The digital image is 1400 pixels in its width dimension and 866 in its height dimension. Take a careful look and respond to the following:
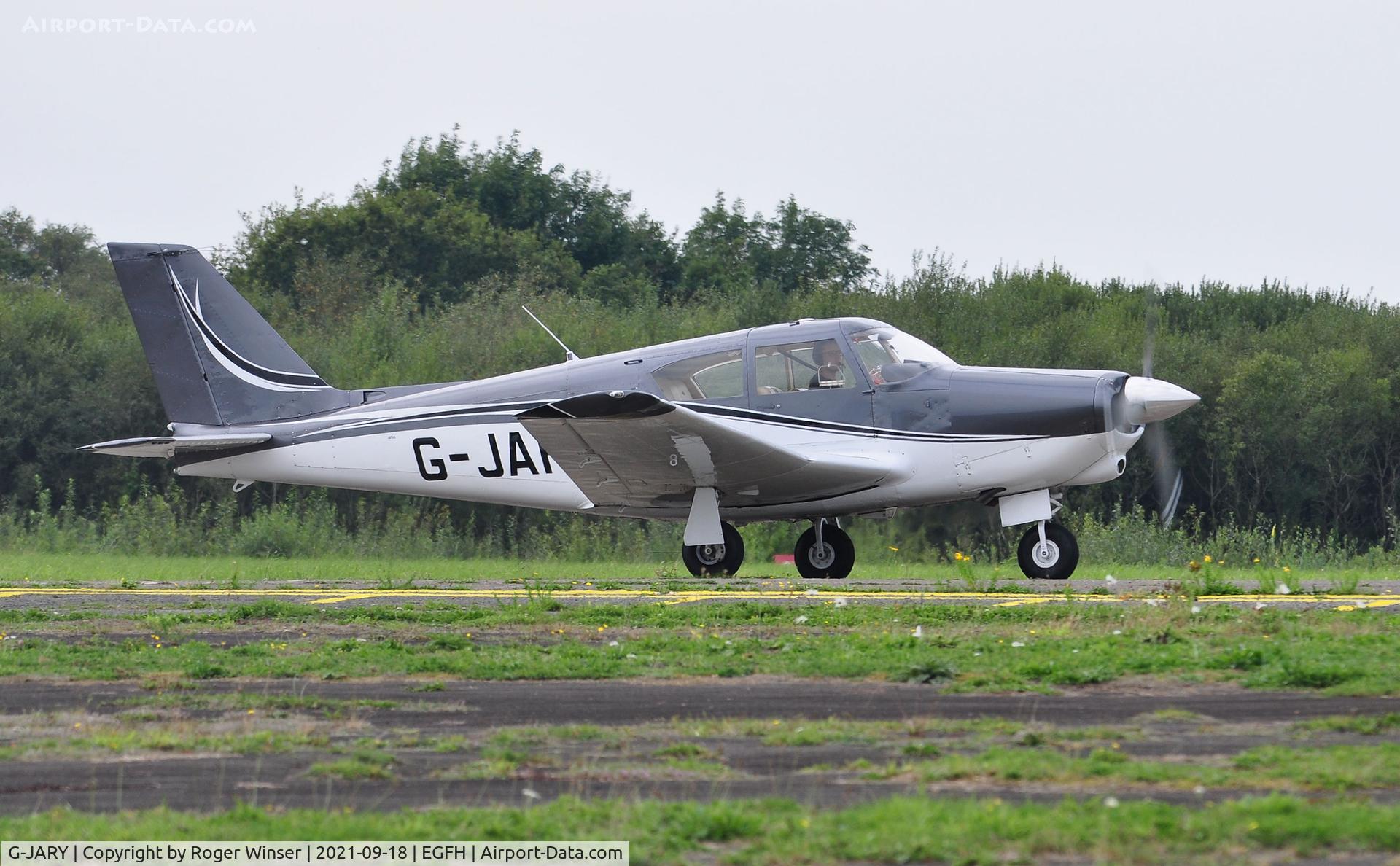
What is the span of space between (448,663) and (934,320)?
23572 millimetres

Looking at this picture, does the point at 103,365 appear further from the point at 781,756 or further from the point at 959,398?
the point at 781,756

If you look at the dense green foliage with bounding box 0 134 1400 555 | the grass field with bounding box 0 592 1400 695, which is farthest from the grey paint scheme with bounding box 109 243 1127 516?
the dense green foliage with bounding box 0 134 1400 555

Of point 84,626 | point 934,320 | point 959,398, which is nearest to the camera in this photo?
point 84,626

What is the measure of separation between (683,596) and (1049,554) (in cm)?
399

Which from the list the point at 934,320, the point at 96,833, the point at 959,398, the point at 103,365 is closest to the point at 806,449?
the point at 959,398

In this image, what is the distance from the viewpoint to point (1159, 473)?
15.4m

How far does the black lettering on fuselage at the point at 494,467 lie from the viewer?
52.7 ft

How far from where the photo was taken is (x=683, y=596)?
12.1 metres

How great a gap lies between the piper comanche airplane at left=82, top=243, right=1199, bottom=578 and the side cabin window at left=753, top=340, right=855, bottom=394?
0.05 ft

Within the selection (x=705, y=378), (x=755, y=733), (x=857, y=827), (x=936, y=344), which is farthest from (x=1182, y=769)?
(x=936, y=344)

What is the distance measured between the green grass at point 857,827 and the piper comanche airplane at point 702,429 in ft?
28.6

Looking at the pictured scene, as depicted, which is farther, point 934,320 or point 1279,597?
point 934,320

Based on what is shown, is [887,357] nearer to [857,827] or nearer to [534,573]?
[534,573]

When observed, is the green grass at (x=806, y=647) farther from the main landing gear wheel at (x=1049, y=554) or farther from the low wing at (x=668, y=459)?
the main landing gear wheel at (x=1049, y=554)
